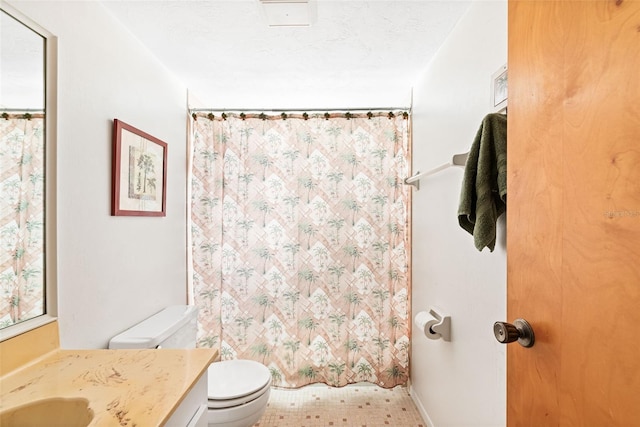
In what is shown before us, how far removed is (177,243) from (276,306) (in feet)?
2.71

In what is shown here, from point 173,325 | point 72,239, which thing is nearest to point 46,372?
point 72,239

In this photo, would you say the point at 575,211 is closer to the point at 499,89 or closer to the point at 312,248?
the point at 499,89

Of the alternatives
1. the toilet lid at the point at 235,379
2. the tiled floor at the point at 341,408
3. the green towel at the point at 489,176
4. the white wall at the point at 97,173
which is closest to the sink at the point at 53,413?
the white wall at the point at 97,173

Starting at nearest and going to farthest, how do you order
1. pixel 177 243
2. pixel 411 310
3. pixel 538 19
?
pixel 538 19
pixel 177 243
pixel 411 310

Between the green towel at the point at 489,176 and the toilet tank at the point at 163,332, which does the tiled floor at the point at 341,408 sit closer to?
the toilet tank at the point at 163,332

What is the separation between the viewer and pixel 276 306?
249cm

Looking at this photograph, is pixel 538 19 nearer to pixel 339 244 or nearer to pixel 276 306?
pixel 339 244

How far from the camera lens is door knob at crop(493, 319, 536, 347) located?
2.54 ft

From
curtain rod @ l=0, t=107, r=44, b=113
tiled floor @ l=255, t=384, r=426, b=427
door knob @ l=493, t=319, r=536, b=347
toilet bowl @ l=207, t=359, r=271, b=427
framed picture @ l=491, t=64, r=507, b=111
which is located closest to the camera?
door knob @ l=493, t=319, r=536, b=347

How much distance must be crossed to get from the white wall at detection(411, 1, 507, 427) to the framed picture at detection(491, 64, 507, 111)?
45 mm

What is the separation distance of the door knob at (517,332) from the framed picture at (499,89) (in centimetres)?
75

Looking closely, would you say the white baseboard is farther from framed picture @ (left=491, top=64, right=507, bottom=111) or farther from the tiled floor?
framed picture @ (left=491, top=64, right=507, bottom=111)

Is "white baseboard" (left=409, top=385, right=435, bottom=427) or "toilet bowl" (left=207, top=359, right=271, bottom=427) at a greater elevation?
"toilet bowl" (left=207, top=359, right=271, bottom=427)

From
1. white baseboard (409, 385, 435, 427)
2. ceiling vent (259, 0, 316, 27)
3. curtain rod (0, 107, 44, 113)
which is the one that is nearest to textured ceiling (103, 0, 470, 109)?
ceiling vent (259, 0, 316, 27)
